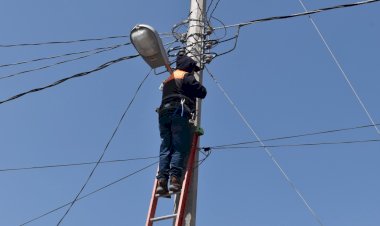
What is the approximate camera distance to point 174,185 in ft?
18.5

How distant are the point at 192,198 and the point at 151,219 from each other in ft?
1.29

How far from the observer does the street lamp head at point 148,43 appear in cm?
635

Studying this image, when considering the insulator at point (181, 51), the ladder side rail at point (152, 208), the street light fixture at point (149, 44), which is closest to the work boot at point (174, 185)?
the ladder side rail at point (152, 208)

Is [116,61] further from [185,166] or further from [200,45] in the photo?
[185,166]

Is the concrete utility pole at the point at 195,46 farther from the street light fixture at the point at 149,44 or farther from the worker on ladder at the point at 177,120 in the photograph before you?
the street light fixture at the point at 149,44

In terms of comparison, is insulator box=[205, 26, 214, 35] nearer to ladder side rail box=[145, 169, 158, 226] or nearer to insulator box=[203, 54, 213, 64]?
insulator box=[203, 54, 213, 64]

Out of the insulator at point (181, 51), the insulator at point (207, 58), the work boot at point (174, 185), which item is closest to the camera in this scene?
the work boot at point (174, 185)

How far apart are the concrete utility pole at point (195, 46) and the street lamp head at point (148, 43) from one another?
41cm

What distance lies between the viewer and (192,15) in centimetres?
723

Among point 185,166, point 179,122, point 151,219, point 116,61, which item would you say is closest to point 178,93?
point 179,122

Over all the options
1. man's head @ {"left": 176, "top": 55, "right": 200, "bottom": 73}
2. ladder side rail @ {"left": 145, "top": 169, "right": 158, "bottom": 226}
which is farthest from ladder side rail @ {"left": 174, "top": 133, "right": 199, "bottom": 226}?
man's head @ {"left": 176, "top": 55, "right": 200, "bottom": 73}

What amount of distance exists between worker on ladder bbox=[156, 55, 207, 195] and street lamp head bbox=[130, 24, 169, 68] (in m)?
0.20

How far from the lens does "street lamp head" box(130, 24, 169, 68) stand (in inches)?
250

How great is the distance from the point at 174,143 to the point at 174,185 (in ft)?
1.37
